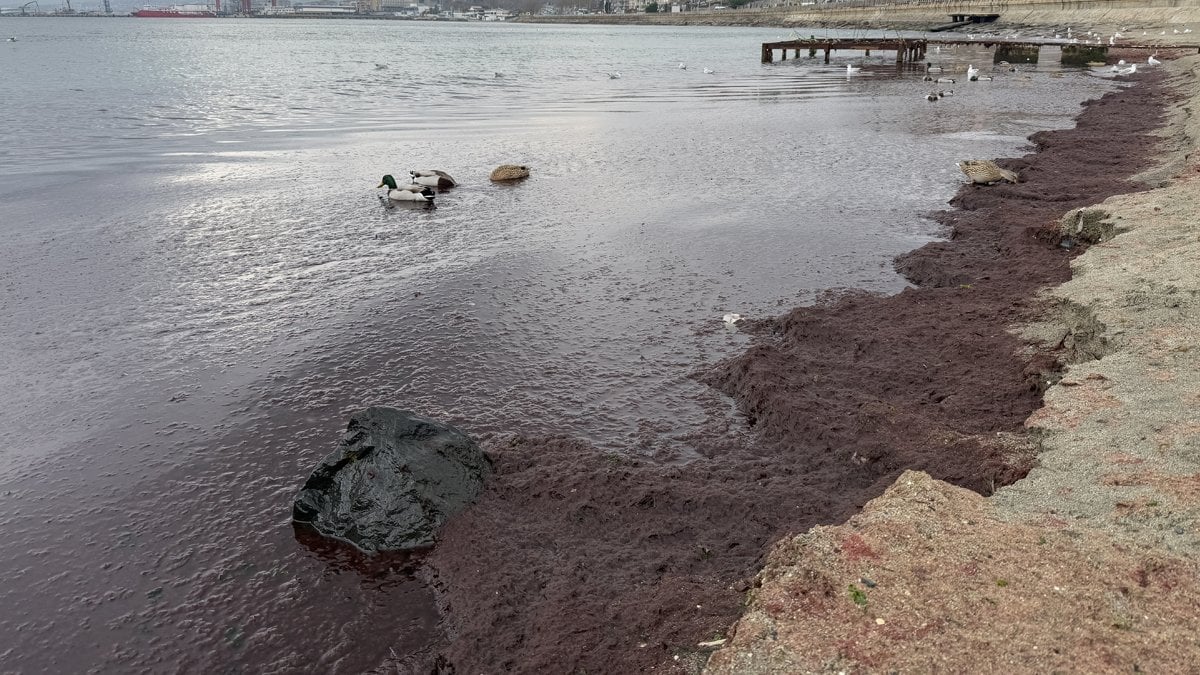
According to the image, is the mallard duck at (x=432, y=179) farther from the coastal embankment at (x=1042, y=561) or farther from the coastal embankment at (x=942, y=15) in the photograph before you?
the coastal embankment at (x=942, y=15)

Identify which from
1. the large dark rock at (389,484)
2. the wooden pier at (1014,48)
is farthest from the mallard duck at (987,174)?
the wooden pier at (1014,48)

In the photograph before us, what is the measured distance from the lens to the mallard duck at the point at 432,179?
1681 cm

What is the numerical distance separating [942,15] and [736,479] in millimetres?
120385

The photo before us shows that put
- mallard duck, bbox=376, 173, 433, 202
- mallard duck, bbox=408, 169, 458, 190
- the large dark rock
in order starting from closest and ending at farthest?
the large dark rock < mallard duck, bbox=376, 173, 433, 202 < mallard duck, bbox=408, 169, 458, 190

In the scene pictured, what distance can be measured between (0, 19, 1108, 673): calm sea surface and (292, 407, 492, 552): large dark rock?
1.04 ft

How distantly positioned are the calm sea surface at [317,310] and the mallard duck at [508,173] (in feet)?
1.66

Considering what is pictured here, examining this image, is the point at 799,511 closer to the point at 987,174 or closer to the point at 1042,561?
the point at 1042,561

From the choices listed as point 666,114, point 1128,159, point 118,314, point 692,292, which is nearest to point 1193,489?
point 692,292

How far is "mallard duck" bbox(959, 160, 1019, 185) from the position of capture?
54.7 feet

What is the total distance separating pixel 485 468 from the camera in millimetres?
6723

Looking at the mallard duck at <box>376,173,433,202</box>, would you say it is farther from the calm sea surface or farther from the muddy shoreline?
the muddy shoreline

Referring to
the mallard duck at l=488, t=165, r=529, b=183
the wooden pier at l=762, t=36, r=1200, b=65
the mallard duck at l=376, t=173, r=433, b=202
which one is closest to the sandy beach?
the mallard duck at l=376, t=173, r=433, b=202

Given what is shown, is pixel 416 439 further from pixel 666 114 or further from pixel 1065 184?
pixel 666 114

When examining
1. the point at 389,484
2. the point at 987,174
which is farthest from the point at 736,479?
the point at 987,174
